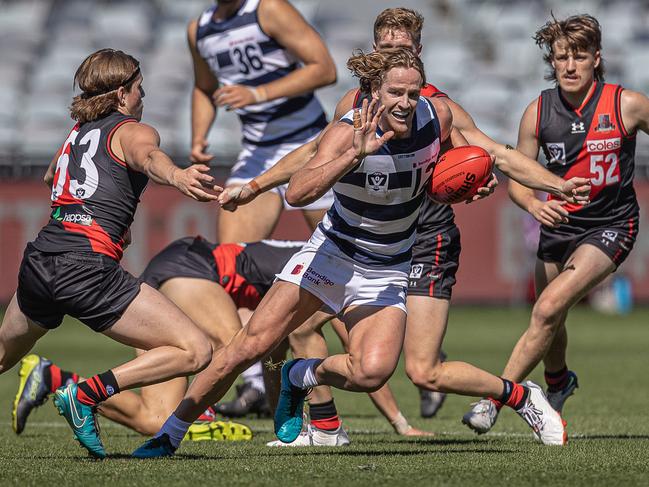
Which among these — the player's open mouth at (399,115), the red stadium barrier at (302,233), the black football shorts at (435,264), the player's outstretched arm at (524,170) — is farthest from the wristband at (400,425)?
the red stadium barrier at (302,233)

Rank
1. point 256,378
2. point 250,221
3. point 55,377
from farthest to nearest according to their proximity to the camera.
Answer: point 256,378 < point 250,221 < point 55,377

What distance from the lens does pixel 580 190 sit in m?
6.32

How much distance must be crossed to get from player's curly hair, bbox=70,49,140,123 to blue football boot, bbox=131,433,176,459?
1676mm

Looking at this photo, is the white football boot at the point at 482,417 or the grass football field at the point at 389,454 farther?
the white football boot at the point at 482,417

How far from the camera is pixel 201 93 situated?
369 inches

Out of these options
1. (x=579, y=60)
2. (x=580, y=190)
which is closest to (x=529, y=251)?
(x=579, y=60)

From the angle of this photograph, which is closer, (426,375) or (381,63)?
(381,63)

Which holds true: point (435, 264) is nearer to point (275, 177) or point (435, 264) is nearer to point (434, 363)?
point (434, 363)

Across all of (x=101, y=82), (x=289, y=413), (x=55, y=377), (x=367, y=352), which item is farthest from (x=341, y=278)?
(x=55, y=377)

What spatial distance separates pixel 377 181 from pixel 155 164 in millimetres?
1117

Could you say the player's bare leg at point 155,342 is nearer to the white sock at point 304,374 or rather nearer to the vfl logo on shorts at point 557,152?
the white sock at point 304,374

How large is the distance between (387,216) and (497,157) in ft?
2.80

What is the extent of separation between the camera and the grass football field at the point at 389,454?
539 centimetres

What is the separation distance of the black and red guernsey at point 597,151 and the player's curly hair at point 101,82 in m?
2.78
